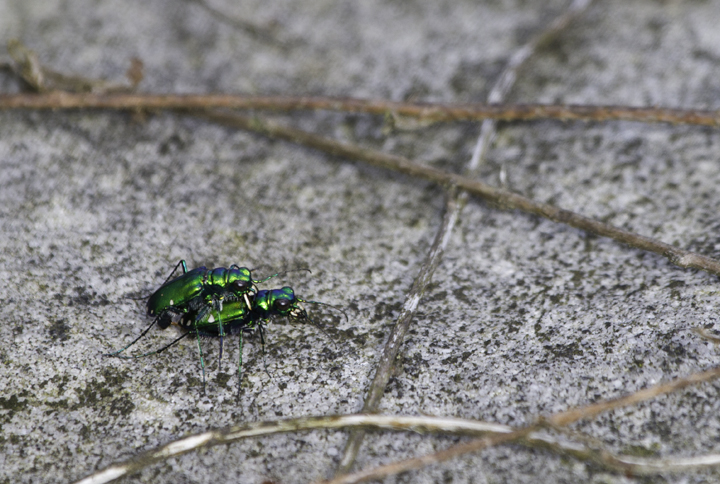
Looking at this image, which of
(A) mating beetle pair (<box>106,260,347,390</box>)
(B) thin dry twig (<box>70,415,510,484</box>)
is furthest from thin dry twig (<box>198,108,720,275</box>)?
(B) thin dry twig (<box>70,415,510,484</box>)

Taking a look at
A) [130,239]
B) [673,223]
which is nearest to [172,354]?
[130,239]

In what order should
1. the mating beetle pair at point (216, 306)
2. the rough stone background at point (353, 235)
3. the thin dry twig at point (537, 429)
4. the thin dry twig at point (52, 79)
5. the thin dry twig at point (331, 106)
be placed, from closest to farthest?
1. the thin dry twig at point (537, 429)
2. the rough stone background at point (353, 235)
3. the mating beetle pair at point (216, 306)
4. the thin dry twig at point (331, 106)
5. the thin dry twig at point (52, 79)

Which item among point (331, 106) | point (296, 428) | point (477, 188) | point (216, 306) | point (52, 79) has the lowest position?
point (296, 428)

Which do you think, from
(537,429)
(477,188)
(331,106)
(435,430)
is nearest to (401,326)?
(435,430)

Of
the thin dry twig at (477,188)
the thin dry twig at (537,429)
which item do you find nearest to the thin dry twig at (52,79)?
the thin dry twig at (477,188)

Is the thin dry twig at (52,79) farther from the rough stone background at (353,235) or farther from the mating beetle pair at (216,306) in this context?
the mating beetle pair at (216,306)

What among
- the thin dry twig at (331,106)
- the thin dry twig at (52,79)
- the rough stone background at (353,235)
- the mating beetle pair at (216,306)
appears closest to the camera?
the rough stone background at (353,235)

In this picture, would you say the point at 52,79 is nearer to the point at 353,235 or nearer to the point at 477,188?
the point at 353,235
